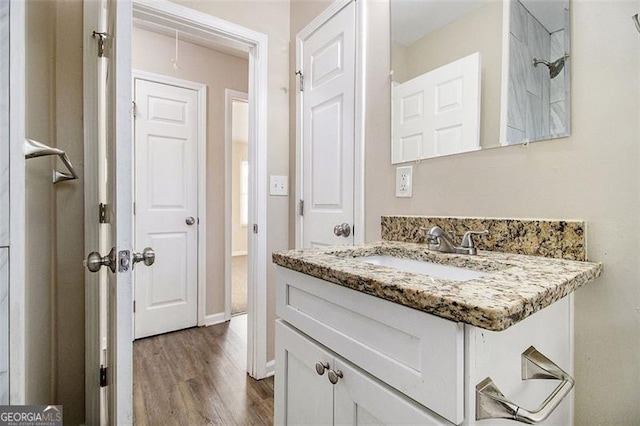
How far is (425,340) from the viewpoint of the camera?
53 centimetres

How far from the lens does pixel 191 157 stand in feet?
8.93

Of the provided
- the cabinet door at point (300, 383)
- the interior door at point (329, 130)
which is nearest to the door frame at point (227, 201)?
the interior door at point (329, 130)

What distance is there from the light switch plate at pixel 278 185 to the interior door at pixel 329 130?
17 cm

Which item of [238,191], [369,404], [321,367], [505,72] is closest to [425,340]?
[369,404]

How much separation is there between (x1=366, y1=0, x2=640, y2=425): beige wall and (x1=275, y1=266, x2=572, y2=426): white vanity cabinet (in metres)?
0.06

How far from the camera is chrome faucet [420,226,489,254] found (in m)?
0.97

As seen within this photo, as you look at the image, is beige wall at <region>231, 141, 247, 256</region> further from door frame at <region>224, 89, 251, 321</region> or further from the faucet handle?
the faucet handle

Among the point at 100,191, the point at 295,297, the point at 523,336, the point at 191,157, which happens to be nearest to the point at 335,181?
the point at 295,297

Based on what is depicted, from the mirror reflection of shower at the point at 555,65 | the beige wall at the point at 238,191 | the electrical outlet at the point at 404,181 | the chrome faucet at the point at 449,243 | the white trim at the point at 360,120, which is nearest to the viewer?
the mirror reflection of shower at the point at 555,65

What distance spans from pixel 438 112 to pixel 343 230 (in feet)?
2.32

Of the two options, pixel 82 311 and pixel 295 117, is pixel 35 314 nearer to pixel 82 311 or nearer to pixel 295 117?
pixel 82 311

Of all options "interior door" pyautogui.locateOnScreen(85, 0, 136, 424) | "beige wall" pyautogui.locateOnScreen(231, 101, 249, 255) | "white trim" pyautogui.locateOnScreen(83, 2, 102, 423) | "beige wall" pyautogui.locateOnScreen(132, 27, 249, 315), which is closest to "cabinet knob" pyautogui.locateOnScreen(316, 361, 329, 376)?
"interior door" pyautogui.locateOnScreen(85, 0, 136, 424)

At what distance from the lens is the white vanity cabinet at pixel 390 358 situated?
495mm

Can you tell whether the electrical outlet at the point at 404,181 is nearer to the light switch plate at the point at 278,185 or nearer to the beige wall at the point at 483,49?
the beige wall at the point at 483,49
